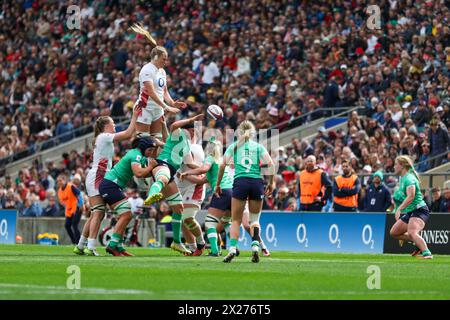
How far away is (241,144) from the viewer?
55.9ft

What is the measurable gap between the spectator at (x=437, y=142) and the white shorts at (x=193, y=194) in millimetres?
7903

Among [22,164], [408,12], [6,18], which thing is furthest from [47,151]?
[408,12]

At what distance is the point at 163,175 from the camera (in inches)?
731

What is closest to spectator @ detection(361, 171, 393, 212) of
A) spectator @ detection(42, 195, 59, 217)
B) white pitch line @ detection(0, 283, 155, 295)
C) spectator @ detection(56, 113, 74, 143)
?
spectator @ detection(42, 195, 59, 217)

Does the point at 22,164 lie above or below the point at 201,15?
below

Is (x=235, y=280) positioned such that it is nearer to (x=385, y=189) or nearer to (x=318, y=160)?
(x=385, y=189)

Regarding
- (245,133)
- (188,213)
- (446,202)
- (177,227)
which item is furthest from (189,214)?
(446,202)

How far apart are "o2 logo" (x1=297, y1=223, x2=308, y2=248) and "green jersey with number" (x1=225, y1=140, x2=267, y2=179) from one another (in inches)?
366

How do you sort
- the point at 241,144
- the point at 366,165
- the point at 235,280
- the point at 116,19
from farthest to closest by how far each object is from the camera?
the point at 116,19
the point at 366,165
the point at 241,144
the point at 235,280

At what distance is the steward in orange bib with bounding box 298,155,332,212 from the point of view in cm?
2588

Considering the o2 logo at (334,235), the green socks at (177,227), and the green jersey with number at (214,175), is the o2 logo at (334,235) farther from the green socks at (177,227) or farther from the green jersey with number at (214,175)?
the green socks at (177,227)

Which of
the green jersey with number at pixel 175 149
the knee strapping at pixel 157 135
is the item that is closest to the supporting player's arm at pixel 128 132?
the knee strapping at pixel 157 135

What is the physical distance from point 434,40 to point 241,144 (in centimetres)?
1433

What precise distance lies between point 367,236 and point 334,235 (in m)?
0.90
